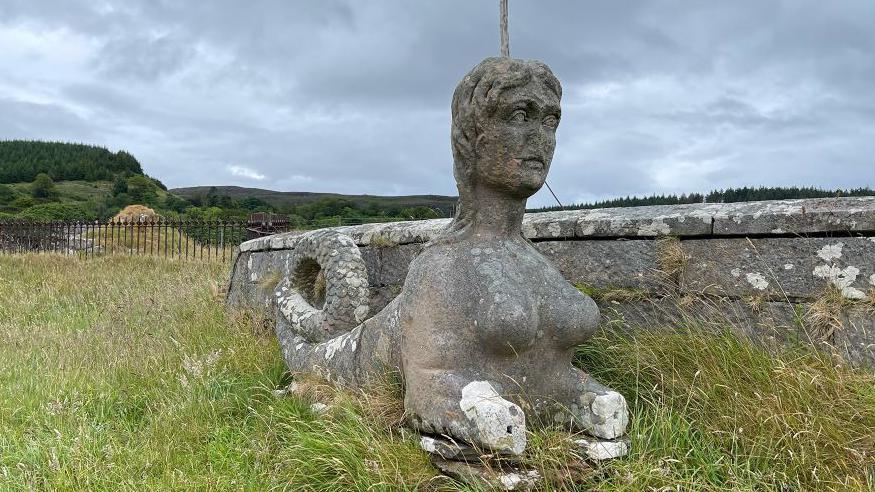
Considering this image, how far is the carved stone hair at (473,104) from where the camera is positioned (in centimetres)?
308

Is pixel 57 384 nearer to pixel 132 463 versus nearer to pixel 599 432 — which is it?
pixel 132 463

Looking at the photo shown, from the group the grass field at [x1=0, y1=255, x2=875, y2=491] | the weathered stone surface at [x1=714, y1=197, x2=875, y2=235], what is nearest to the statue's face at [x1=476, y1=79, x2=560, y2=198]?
the grass field at [x1=0, y1=255, x2=875, y2=491]

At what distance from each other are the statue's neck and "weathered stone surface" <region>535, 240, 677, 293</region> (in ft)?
4.59

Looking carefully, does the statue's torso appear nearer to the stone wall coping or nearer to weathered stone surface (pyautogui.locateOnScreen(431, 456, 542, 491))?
weathered stone surface (pyautogui.locateOnScreen(431, 456, 542, 491))

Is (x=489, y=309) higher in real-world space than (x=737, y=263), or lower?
lower

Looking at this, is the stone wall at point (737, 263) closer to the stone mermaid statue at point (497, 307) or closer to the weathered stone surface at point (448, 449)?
the stone mermaid statue at point (497, 307)

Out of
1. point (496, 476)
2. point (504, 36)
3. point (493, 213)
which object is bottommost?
point (496, 476)

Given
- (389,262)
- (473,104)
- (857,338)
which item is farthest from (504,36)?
(857,338)

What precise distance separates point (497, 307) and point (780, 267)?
6.71ft

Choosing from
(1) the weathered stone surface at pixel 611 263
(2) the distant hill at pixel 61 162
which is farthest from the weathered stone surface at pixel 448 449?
(2) the distant hill at pixel 61 162

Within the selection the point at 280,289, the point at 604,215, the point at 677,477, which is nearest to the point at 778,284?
the point at 604,215

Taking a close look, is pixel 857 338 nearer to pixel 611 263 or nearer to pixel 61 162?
pixel 611 263

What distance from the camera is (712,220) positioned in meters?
4.12

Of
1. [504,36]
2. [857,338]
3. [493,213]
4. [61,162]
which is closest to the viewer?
[493,213]
